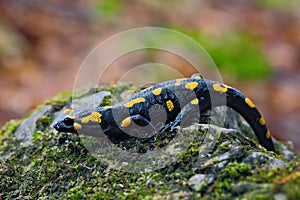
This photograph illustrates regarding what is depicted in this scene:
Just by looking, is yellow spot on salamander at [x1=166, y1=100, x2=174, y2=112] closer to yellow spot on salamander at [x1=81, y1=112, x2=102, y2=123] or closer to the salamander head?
yellow spot on salamander at [x1=81, y1=112, x2=102, y2=123]

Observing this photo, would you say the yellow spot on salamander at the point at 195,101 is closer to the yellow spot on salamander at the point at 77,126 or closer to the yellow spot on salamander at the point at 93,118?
the yellow spot on salamander at the point at 93,118

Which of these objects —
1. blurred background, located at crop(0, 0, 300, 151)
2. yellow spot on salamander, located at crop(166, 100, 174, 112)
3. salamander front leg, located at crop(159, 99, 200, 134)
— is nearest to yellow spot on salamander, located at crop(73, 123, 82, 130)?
salamander front leg, located at crop(159, 99, 200, 134)

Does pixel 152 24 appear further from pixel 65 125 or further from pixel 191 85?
pixel 65 125

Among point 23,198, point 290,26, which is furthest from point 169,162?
point 290,26

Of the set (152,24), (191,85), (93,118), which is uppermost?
(152,24)

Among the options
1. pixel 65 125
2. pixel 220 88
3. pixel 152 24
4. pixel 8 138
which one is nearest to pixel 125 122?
pixel 65 125
